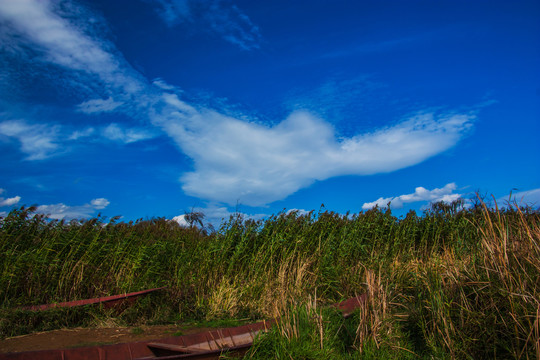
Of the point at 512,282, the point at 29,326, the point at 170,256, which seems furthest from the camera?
the point at 170,256

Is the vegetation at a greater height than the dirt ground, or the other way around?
the vegetation

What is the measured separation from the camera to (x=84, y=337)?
18.8 feet

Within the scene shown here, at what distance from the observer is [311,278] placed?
8.42 metres

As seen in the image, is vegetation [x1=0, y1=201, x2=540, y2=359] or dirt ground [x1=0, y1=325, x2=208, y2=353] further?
dirt ground [x1=0, y1=325, x2=208, y2=353]

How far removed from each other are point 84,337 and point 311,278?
4.68 m

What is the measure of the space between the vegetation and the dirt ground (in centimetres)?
44

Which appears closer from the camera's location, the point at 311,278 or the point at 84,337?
the point at 84,337

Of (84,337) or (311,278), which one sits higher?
(311,278)

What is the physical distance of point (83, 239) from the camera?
26.8 feet

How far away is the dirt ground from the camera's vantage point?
17.4ft

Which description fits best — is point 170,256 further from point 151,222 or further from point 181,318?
point 151,222

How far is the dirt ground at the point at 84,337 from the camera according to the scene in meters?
5.31

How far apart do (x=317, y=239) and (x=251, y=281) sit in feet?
7.17

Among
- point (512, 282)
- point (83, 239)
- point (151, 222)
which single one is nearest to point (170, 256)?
point (83, 239)
